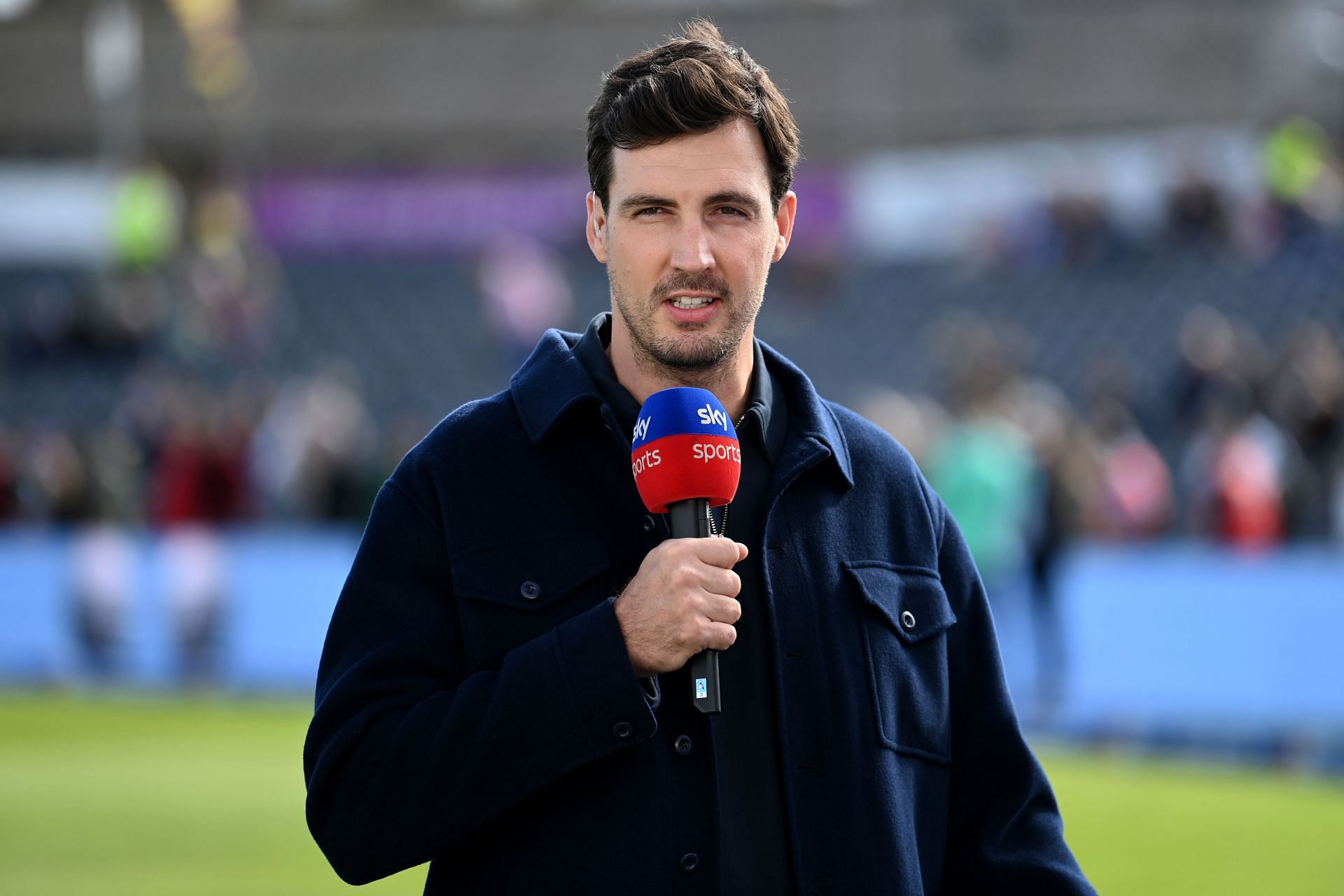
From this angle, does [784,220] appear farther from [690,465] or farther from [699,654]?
[699,654]

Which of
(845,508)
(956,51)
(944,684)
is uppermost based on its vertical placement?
(956,51)

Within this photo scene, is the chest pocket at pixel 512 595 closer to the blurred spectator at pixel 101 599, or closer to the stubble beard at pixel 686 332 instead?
the stubble beard at pixel 686 332

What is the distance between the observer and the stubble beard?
108 inches

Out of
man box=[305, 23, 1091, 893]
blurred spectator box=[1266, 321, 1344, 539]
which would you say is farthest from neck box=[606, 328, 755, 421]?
blurred spectator box=[1266, 321, 1344, 539]

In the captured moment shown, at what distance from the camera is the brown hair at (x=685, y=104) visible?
272cm

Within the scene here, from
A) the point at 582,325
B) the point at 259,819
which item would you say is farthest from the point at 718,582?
the point at 582,325

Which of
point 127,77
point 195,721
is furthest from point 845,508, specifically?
point 127,77

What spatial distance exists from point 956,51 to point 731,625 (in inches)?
1070

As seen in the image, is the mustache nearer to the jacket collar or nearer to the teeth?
the teeth

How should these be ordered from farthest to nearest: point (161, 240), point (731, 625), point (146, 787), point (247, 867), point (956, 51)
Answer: point (956, 51), point (161, 240), point (146, 787), point (247, 867), point (731, 625)

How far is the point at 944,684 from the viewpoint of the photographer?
2.93 metres

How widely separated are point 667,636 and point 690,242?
2.02 ft

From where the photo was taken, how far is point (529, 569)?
106 inches

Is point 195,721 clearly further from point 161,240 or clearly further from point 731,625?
point 161,240
